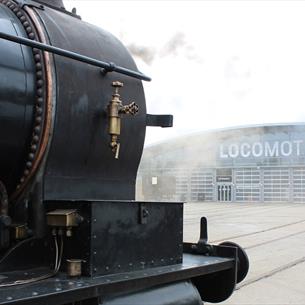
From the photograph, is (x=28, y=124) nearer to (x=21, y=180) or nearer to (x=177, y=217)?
(x=21, y=180)

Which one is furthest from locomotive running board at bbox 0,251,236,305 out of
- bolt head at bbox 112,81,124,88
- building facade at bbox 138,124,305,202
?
building facade at bbox 138,124,305,202

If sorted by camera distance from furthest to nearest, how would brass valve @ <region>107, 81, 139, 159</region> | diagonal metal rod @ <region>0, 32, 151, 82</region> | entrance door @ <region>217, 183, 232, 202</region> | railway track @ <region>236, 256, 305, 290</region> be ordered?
entrance door @ <region>217, 183, 232, 202</region> → railway track @ <region>236, 256, 305, 290</region> → brass valve @ <region>107, 81, 139, 159</region> → diagonal metal rod @ <region>0, 32, 151, 82</region>

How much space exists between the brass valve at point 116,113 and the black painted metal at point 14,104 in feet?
1.23

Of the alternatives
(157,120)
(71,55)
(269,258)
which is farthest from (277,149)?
(71,55)

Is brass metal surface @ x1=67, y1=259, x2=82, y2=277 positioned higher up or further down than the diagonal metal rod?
further down

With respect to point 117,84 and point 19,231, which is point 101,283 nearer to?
point 19,231

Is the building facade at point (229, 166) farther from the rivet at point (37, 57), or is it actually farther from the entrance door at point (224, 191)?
the rivet at point (37, 57)

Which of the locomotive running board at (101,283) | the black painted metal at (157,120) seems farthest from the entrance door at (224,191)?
the locomotive running board at (101,283)

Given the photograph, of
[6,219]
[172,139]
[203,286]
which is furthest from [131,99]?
[172,139]

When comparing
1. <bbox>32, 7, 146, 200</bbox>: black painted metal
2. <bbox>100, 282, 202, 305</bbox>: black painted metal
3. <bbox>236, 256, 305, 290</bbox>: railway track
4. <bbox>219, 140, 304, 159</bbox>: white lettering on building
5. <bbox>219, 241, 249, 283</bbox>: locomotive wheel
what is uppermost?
<bbox>219, 140, 304, 159</bbox>: white lettering on building

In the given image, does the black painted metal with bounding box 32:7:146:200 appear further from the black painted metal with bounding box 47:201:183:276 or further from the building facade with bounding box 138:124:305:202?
the building facade with bounding box 138:124:305:202

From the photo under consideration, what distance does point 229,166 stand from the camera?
18516 mm

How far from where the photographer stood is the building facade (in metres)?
9.86

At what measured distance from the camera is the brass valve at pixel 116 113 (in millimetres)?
2490
